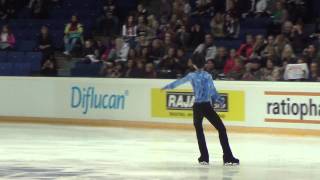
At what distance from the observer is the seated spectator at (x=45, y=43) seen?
19.9 m

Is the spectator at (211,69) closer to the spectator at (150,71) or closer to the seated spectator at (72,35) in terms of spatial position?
the spectator at (150,71)

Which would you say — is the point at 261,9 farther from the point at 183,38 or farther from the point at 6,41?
the point at 6,41

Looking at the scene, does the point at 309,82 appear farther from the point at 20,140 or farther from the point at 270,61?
the point at 20,140

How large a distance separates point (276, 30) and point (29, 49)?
22.8 ft

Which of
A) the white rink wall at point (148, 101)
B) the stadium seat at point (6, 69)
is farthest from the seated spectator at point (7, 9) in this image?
the white rink wall at point (148, 101)

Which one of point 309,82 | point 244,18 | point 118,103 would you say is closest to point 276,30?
point 244,18

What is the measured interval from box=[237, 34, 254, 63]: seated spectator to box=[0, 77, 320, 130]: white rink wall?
3.09ft

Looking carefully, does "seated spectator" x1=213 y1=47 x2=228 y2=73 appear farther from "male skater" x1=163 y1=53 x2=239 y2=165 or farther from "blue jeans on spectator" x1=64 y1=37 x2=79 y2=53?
"male skater" x1=163 y1=53 x2=239 y2=165

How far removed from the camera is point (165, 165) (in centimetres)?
1051

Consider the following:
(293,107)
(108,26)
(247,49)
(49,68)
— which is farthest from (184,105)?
(108,26)

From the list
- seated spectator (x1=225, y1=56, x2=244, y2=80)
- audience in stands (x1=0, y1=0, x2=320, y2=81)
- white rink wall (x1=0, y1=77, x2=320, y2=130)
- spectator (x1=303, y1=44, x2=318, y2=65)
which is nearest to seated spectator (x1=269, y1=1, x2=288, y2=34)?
audience in stands (x1=0, y1=0, x2=320, y2=81)

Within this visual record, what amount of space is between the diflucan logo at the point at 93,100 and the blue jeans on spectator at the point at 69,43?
79.6 inches

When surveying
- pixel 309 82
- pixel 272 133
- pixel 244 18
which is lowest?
pixel 272 133

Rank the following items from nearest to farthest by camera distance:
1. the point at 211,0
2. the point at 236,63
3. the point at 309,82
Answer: the point at 309,82
the point at 236,63
the point at 211,0
